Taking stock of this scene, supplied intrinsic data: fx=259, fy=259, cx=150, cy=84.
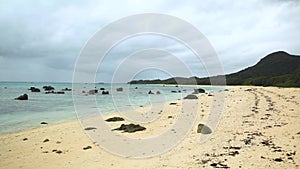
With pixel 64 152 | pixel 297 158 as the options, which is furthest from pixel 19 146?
pixel 297 158

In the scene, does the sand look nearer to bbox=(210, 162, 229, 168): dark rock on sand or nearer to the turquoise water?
bbox=(210, 162, 229, 168): dark rock on sand

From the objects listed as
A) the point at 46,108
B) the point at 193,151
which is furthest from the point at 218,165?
the point at 46,108

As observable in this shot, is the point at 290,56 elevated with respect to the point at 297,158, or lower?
elevated

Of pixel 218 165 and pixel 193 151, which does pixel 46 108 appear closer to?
pixel 193 151

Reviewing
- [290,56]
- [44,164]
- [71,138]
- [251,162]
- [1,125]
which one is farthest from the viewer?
[290,56]

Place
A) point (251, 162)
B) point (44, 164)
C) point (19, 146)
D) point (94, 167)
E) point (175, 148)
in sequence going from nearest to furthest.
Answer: point (251, 162) → point (94, 167) → point (44, 164) → point (175, 148) → point (19, 146)

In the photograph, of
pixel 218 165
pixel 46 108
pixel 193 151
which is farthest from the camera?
pixel 46 108

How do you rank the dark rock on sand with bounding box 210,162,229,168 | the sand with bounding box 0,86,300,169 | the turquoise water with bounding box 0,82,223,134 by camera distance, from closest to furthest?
the dark rock on sand with bounding box 210,162,229,168 < the sand with bounding box 0,86,300,169 < the turquoise water with bounding box 0,82,223,134

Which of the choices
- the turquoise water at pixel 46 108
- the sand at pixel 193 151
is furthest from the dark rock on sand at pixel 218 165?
the turquoise water at pixel 46 108

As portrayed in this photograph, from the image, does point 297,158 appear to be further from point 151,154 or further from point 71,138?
point 71,138

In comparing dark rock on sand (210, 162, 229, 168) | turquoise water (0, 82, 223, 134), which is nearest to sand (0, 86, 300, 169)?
dark rock on sand (210, 162, 229, 168)

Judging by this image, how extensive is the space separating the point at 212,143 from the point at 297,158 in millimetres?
2834

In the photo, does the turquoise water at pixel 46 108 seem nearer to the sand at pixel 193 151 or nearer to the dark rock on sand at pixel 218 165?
the sand at pixel 193 151

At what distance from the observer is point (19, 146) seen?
10.8 meters
